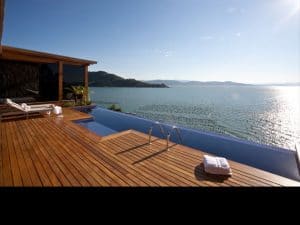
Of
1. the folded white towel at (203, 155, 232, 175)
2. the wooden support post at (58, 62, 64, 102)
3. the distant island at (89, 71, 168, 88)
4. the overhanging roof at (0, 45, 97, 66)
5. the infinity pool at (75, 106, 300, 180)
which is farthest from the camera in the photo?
the distant island at (89, 71, 168, 88)

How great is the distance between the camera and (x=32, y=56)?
7.88 meters

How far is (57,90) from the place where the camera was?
31.4 feet

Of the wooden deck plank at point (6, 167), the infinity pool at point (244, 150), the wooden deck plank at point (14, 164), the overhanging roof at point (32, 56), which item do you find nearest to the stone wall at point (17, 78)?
the overhanging roof at point (32, 56)

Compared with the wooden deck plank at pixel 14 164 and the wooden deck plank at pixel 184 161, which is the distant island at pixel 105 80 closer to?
the wooden deck plank at pixel 14 164

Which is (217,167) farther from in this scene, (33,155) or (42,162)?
(33,155)

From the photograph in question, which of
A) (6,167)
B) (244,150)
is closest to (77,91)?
(6,167)

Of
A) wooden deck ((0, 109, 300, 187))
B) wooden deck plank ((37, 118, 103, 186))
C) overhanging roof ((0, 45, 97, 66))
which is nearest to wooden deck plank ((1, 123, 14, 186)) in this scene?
wooden deck ((0, 109, 300, 187))

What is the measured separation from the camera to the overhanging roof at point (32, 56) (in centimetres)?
705

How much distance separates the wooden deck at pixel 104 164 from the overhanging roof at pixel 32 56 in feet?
14.7

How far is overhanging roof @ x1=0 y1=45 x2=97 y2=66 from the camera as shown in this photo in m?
7.05

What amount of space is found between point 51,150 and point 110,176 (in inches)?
64.8

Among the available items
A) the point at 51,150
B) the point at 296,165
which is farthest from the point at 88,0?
the point at 296,165

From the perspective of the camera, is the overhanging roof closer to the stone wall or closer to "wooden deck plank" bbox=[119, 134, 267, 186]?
the stone wall

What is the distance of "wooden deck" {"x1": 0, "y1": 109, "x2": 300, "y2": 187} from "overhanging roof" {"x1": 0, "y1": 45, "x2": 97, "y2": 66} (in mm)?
4485
